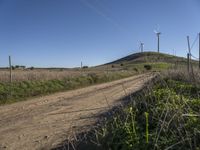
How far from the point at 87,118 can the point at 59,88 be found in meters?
12.6

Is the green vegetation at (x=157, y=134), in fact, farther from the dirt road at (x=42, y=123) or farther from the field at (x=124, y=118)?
the dirt road at (x=42, y=123)

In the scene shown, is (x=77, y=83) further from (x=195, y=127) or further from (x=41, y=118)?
(x=195, y=127)

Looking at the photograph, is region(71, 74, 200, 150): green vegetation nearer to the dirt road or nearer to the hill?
the dirt road

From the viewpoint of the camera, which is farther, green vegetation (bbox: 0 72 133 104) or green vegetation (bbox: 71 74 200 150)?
green vegetation (bbox: 0 72 133 104)

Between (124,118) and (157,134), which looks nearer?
(157,134)

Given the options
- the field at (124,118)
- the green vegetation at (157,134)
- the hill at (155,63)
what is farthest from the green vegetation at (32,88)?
the green vegetation at (157,134)

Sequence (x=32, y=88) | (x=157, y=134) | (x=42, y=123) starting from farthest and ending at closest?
(x=32, y=88) → (x=42, y=123) → (x=157, y=134)

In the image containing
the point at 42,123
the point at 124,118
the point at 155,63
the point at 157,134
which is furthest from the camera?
the point at 155,63

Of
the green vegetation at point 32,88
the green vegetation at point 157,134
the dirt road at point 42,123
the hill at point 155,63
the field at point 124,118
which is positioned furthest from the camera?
the green vegetation at point 32,88

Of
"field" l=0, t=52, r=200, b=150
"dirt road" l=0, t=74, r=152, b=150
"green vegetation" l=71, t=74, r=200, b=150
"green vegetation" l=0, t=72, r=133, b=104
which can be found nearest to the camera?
"green vegetation" l=71, t=74, r=200, b=150

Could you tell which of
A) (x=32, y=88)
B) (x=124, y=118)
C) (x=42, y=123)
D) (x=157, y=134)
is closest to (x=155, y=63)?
(x=32, y=88)

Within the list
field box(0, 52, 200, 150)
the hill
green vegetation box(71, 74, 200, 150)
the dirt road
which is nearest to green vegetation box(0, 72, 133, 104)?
field box(0, 52, 200, 150)

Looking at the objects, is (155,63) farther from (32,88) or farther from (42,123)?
(42,123)

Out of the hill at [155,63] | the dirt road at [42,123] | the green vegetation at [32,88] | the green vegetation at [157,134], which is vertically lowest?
the dirt road at [42,123]
